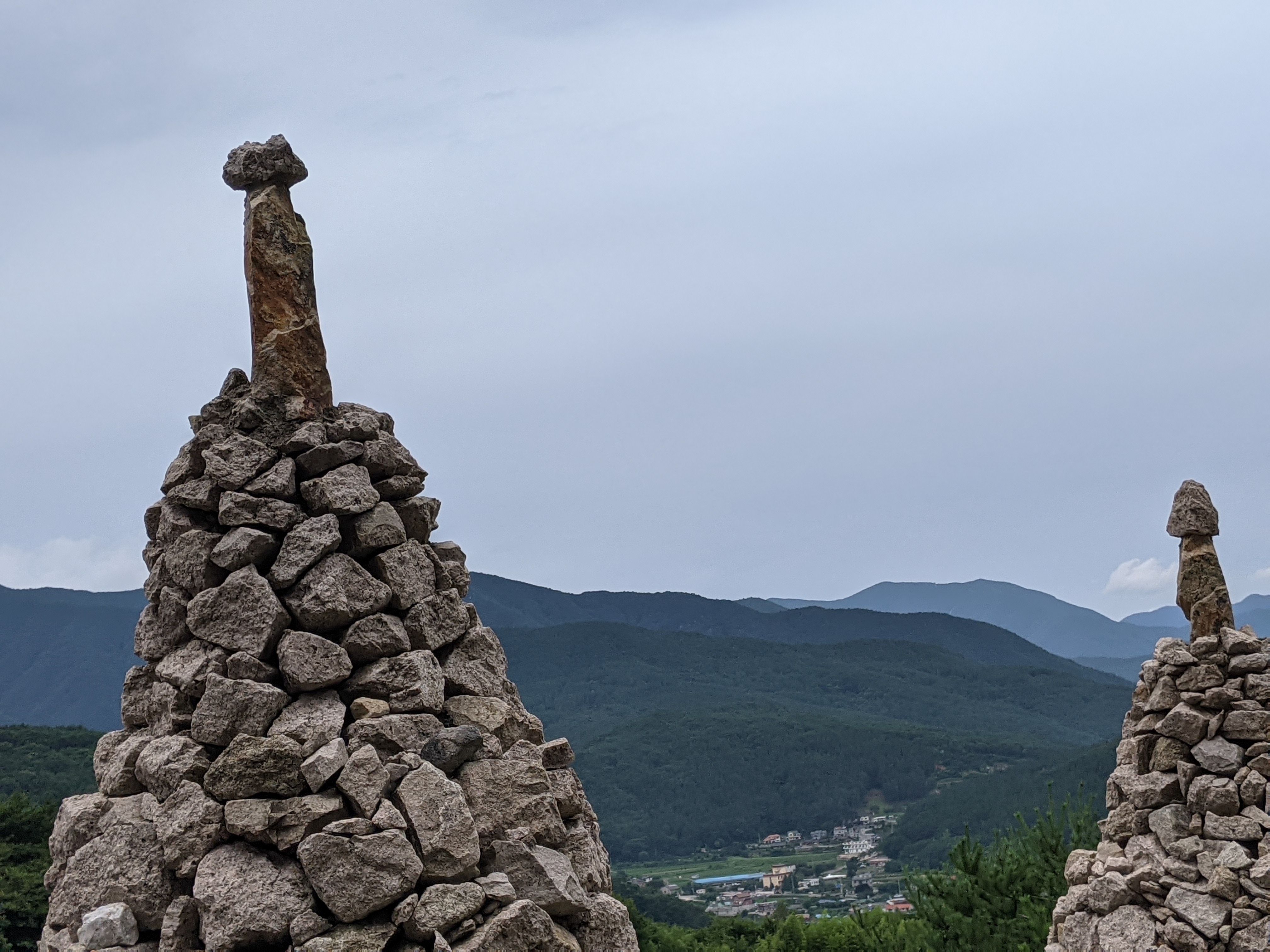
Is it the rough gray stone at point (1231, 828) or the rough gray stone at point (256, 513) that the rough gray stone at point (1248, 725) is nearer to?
the rough gray stone at point (1231, 828)

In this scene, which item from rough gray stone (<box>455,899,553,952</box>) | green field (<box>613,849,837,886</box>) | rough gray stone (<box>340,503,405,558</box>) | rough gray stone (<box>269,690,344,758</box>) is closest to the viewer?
rough gray stone (<box>455,899,553,952</box>)

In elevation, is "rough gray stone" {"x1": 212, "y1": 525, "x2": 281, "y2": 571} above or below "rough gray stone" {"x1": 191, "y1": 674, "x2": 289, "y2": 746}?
above

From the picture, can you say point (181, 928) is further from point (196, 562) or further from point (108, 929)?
point (196, 562)

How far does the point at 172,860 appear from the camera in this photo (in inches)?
191

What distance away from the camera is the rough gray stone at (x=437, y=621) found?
18.0 ft

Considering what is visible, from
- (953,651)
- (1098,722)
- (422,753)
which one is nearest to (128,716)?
(422,753)

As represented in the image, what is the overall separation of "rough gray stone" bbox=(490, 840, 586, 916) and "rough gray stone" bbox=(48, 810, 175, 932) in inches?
49.2

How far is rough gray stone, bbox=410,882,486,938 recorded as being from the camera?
4691mm

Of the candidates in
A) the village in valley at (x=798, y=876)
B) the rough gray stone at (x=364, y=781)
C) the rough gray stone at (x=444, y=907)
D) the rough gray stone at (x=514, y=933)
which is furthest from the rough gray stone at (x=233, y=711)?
the village in valley at (x=798, y=876)

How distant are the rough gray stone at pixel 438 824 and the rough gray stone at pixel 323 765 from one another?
25cm

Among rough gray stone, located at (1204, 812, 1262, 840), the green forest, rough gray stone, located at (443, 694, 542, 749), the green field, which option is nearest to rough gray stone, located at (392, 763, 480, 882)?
rough gray stone, located at (443, 694, 542, 749)

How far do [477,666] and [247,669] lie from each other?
1026 millimetres

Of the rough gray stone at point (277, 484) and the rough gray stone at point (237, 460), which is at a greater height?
the rough gray stone at point (237, 460)

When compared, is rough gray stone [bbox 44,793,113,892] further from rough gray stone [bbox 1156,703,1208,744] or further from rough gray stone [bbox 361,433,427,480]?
rough gray stone [bbox 1156,703,1208,744]
